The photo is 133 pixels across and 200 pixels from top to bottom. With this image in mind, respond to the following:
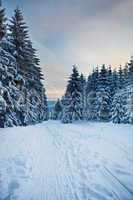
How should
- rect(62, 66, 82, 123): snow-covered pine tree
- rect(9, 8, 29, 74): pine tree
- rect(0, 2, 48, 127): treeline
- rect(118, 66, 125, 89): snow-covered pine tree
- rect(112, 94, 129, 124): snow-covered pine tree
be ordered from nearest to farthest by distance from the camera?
rect(0, 2, 48, 127): treeline, rect(9, 8, 29, 74): pine tree, rect(112, 94, 129, 124): snow-covered pine tree, rect(62, 66, 82, 123): snow-covered pine tree, rect(118, 66, 125, 89): snow-covered pine tree

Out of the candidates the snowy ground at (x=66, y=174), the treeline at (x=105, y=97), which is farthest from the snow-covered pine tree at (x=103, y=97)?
the snowy ground at (x=66, y=174)

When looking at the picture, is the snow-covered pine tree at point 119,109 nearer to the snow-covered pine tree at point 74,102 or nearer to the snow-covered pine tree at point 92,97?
the snow-covered pine tree at point 92,97

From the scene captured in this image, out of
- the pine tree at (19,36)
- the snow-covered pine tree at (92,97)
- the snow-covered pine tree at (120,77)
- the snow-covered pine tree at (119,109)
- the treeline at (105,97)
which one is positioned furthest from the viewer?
the snow-covered pine tree at (92,97)

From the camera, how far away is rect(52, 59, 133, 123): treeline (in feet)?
105

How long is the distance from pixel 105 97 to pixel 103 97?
0.41 m

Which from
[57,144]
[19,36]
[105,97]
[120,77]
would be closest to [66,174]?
[57,144]

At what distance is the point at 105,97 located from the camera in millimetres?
35906

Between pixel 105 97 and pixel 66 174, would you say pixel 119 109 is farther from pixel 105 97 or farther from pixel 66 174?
pixel 66 174

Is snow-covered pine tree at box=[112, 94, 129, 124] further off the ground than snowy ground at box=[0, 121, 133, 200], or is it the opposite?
snow-covered pine tree at box=[112, 94, 129, 124]

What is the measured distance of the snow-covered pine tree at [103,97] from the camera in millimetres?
35969

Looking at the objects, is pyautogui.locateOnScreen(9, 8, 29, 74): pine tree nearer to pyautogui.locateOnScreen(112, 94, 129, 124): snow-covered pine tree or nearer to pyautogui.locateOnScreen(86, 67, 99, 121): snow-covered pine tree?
pyautogui.locateOnScreen(112, 94, 129, 124): snow-covered pine tree

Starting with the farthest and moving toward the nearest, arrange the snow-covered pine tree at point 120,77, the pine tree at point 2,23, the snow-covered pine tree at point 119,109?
1. the snow-covered pine tree at point 120,77
2. the snow-covered pine tree at point 119,109
3. the pine tree at point 2,23

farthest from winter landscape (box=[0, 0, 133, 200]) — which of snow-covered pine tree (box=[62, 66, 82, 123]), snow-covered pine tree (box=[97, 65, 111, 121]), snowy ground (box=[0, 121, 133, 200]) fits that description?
snow-covered pine tree (box=[62, 66, 82, 123])

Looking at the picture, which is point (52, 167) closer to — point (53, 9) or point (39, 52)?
point (53, 9)
